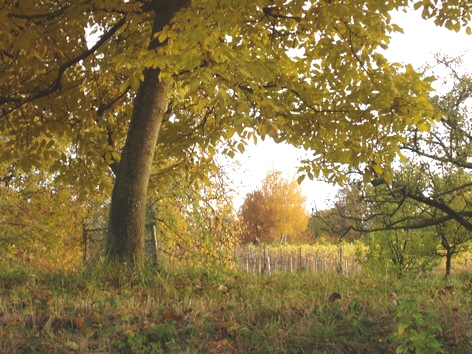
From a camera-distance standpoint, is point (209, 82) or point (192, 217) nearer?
point (209, 82)

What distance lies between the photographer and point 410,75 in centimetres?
607

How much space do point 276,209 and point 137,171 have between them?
3931 cm

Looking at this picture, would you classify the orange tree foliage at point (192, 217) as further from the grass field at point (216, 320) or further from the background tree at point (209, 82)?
the grass field at point (216, 320)

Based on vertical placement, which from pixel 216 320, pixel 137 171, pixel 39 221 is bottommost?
pixel 216 320

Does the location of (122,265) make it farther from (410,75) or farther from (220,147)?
(220,147)

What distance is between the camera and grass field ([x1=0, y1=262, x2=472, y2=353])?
386 cm

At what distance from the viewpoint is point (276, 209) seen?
45812 millimetres

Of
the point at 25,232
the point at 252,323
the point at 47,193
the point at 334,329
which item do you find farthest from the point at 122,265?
the point at 47,193

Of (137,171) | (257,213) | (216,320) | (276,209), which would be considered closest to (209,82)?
(216,320)

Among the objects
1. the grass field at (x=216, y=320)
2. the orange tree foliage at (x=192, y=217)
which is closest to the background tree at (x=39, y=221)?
the orange tree foliage at (x=192, y=217)

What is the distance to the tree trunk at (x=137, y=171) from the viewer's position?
6.75m

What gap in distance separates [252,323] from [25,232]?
1094 cm

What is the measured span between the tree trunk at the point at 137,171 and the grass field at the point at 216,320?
0.83 meters

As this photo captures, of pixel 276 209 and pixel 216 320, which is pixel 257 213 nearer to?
pixel 276 209
